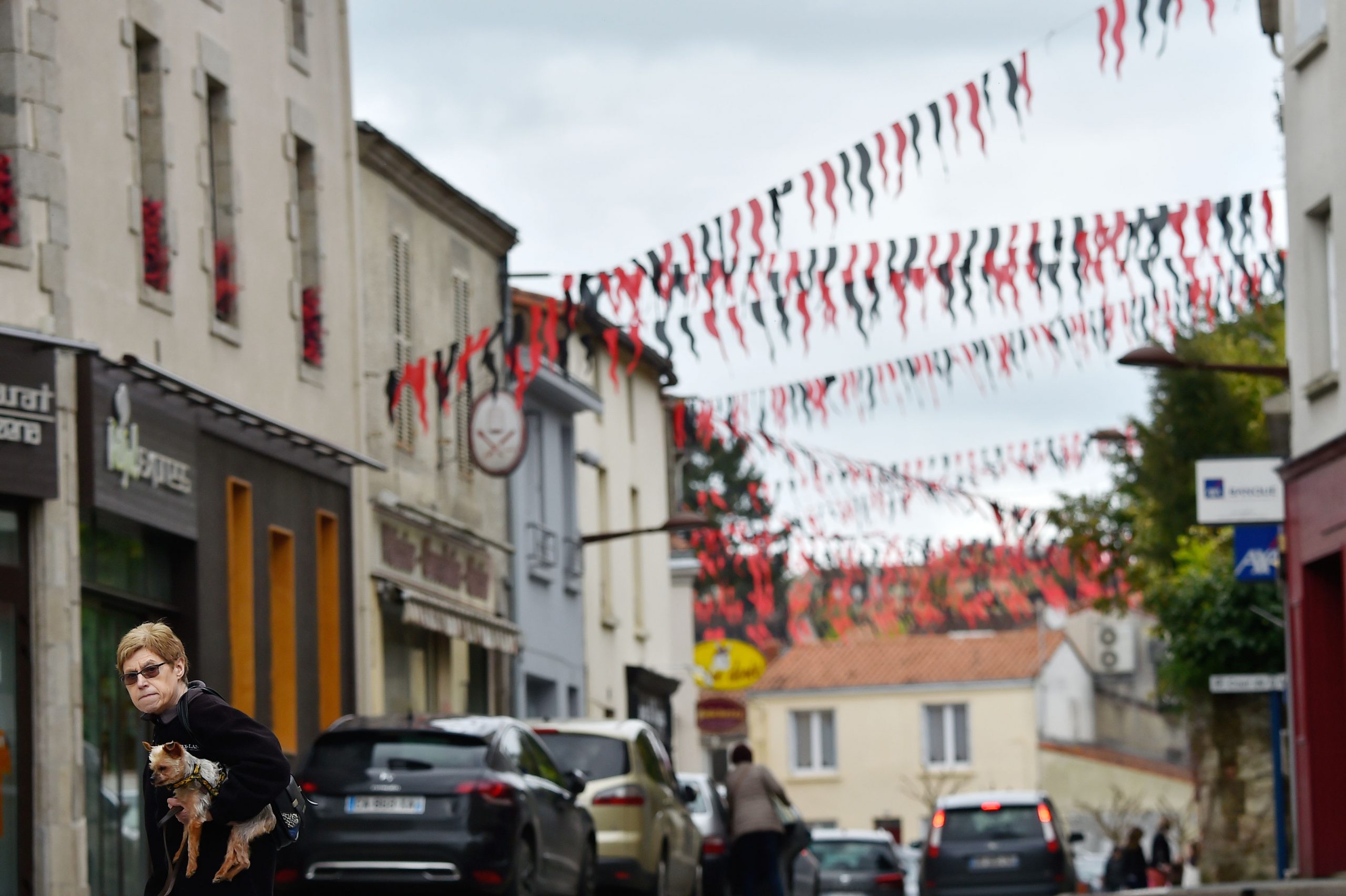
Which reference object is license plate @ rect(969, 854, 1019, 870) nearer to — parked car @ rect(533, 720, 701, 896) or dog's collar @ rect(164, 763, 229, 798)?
parked car @ rect(533, 720, 701, 896)

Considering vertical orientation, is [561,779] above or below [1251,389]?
below

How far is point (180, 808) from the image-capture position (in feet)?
22.9

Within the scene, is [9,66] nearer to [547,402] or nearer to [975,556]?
[547,402]

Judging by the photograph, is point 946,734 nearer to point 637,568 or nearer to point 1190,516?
point 637,568

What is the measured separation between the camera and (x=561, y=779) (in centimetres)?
1959

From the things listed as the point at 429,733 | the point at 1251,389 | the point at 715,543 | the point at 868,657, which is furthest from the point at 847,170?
the point at 868,657

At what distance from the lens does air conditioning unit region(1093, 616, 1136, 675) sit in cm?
8681

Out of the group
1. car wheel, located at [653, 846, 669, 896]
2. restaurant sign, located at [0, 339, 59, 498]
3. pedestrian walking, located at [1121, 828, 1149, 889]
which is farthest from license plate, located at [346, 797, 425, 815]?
pedestrian walking, located at [1121, 828, 1149, 889]

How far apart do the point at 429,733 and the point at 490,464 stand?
38.2 feet

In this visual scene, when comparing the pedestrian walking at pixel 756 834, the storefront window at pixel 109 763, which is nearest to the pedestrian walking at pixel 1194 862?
the pedestrian walking at pixel 756 834

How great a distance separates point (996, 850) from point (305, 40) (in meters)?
11.5

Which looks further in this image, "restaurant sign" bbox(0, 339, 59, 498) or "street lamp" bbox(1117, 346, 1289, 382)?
"street lamp" bbox(1117, 346, 1289, 382)

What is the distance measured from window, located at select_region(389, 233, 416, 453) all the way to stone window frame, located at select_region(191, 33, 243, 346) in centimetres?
584

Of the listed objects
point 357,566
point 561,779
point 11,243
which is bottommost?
point 561,779
